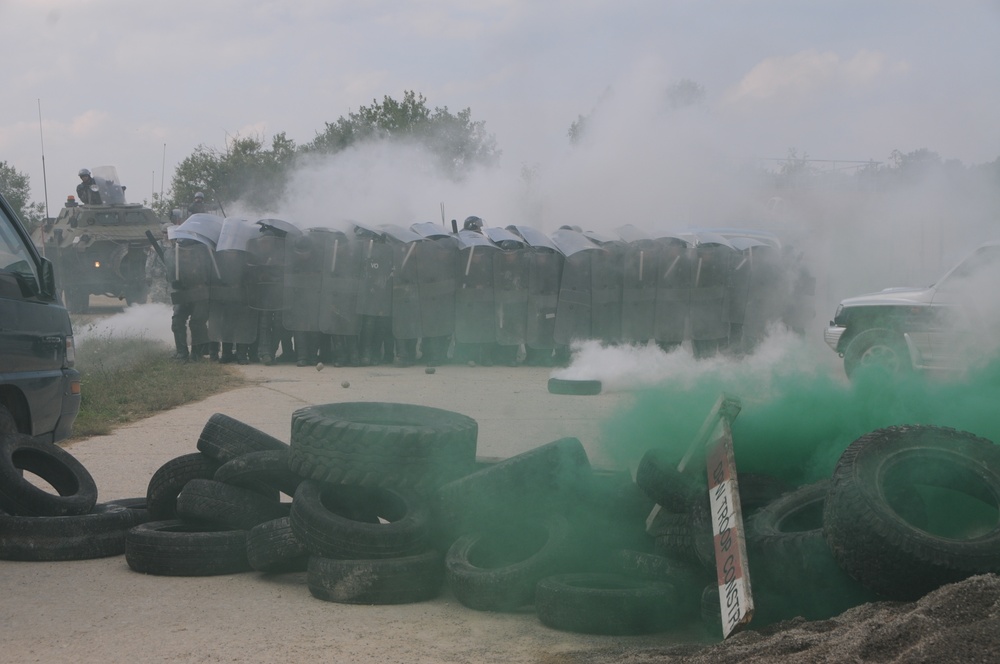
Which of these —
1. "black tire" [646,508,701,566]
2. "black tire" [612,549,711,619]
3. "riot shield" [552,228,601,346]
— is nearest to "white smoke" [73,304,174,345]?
"riot shield" [552,228,601,346]

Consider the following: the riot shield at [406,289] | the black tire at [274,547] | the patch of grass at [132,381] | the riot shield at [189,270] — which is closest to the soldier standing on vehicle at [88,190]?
the patch of grass at [132,381]

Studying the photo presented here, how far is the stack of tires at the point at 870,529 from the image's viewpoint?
3.93 metres

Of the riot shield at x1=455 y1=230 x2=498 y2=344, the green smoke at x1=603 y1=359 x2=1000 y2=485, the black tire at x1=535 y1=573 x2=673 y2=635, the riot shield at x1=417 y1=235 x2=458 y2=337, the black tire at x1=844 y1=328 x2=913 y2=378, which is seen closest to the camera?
the black tire at x1=535 y1=573 x2=673 y2=635

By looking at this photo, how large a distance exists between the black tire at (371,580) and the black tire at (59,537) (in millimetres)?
1598

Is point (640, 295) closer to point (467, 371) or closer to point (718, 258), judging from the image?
point (718, 258)

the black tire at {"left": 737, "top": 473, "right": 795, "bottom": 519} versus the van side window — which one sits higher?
the van side window

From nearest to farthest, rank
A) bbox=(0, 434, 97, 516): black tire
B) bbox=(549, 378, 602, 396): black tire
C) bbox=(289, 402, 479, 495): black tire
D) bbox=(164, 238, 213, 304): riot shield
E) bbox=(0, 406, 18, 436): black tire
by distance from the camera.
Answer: bbox=(289, 402, 479, 495): black tire
bbox=(0, 434, 97, 516): black tire
bbox=(0, 406, 18, 436): black tire
bbox=(549, 378, 602, 396): black tire
bbox=(164, 238, 213, 304): riot shield

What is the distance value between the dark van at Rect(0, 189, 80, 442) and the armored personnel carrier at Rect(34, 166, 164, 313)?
19704mm

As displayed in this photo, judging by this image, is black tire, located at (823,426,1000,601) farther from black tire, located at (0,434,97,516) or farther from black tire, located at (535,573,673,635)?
black tire, located at (0,434,97,516)

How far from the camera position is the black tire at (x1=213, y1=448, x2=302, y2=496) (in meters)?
5.94

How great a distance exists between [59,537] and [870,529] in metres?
4.42

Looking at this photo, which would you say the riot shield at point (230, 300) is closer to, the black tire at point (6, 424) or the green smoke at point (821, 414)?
the black tire at point (6, 424)

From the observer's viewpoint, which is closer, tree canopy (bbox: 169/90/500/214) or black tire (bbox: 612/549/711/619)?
black tire (bbox: 612/549/711/619)

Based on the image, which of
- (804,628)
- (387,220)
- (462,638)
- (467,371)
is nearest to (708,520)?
(804,628)
